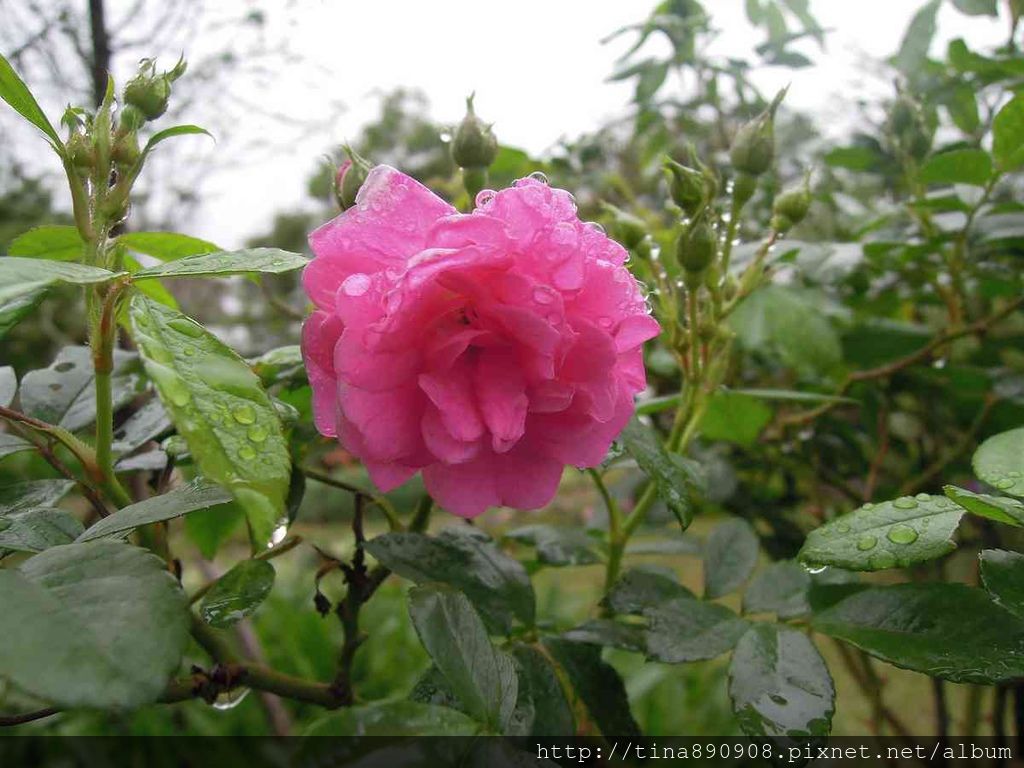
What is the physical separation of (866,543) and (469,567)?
241 millimetres

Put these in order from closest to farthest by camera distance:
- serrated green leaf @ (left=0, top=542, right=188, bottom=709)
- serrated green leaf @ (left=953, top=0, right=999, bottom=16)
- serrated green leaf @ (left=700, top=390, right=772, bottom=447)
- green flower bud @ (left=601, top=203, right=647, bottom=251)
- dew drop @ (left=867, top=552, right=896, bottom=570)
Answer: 1. serrated green leaf @ (left=0, top=542, right=188, bottom=709)
2. dew drop @ (left=867, top=552, right=896, bottom=570)
3. green flower bud @ (left=601, top=203, right=647, bottom=251)
4. serrated green leaf @ (left=700, top=390, right=772, bottom=447)
5. serrated green leaf @ (left=953, top=0, right=999, bottom=16)

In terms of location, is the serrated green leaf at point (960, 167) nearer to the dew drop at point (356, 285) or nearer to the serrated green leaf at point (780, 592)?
the serrated green leaf at point (780, 592)

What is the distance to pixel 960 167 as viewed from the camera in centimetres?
64

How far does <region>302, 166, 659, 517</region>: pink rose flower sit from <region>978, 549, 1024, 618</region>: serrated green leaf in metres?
0.18

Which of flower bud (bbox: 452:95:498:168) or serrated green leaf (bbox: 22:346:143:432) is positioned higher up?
flower bud (bbox: 452:95:498:168)

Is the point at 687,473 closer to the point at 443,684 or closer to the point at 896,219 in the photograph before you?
the point at 443,684

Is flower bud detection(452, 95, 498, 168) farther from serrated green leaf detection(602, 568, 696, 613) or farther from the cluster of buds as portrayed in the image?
serrated green leaf detection(602, 568, 696, 613)

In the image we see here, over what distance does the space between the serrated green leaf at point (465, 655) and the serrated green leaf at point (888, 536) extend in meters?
0.15

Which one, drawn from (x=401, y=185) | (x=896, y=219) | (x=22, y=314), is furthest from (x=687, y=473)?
(x=896, y=219)

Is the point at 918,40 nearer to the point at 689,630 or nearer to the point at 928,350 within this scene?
the point at 928,350

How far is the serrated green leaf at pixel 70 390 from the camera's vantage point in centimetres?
→ 49

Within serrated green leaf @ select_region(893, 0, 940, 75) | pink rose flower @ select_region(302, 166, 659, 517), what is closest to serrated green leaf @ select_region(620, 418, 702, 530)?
pink rose flower @ select_region(302, 166, 659, 517)

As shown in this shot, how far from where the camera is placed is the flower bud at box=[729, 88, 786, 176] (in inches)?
22.5

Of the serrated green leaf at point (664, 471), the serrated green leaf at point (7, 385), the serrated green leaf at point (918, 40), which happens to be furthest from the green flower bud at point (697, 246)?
the serrated green leaf at point (918, 40)
